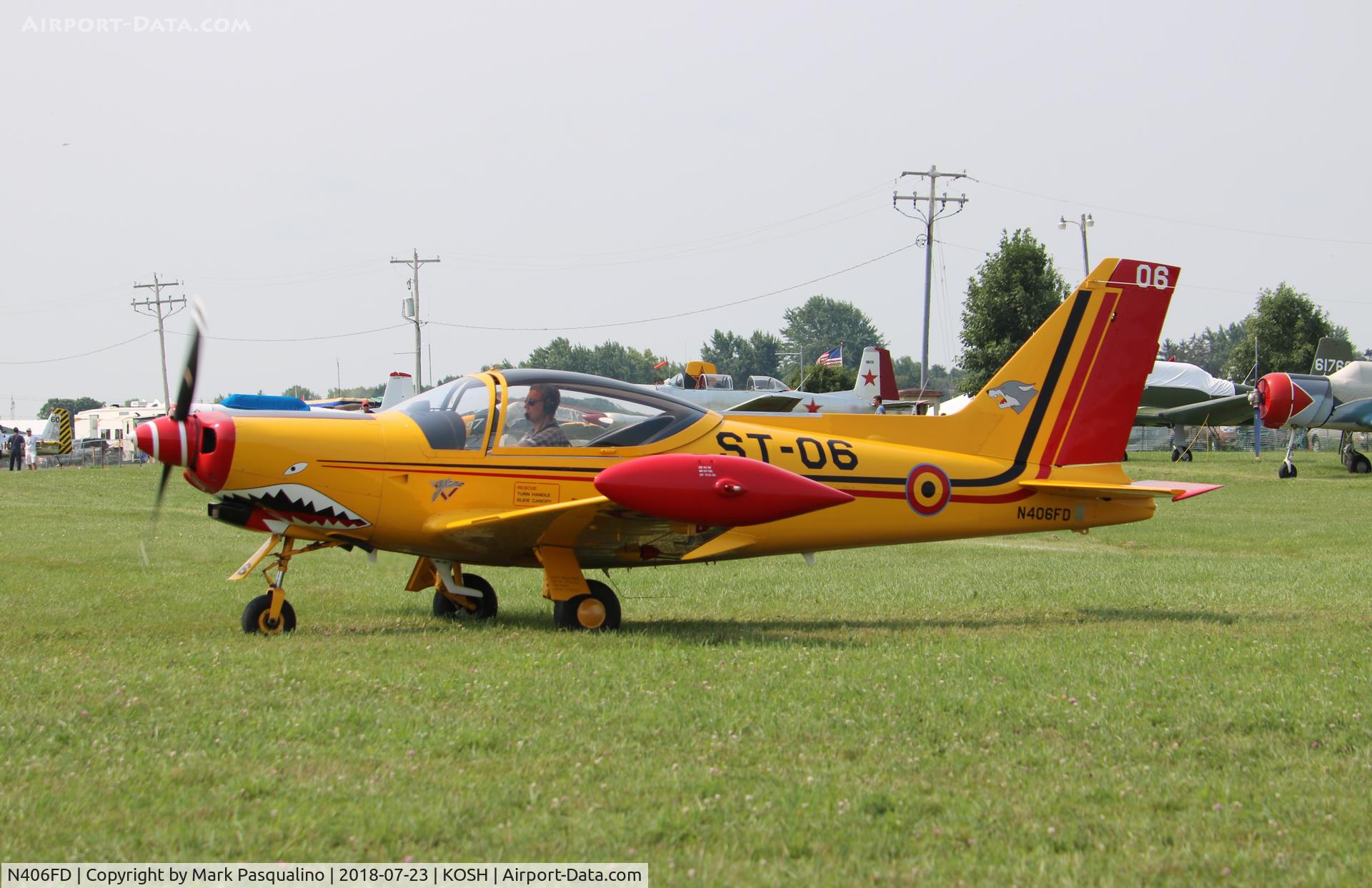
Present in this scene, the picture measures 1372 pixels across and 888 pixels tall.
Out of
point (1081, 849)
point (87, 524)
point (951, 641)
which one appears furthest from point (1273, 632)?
point (87, 524)

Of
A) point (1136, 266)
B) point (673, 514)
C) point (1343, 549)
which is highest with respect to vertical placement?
point (1136, 266)

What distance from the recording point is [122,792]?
184 inches

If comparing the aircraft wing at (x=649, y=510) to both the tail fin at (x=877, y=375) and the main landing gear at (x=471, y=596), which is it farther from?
the tail fin at (x=877, y=375)

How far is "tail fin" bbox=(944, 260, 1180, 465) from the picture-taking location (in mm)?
11398

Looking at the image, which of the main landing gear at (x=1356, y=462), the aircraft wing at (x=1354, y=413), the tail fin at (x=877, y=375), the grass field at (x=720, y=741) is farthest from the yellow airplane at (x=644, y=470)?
the main landing gear at (x=1356, y=462)

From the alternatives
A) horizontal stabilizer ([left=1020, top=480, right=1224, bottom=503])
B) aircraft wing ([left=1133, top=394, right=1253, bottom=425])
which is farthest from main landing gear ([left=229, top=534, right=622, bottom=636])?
aircraft wing ([left=1133, top=394, right=1253, bottom=425])

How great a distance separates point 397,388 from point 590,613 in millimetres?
26396

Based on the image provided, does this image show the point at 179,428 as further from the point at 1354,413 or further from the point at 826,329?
the point at 826,329

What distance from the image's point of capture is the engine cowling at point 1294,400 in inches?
1363

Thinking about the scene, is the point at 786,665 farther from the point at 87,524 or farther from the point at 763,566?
the point at 87,524

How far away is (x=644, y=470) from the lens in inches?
338

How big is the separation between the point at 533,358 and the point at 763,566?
7646 cm

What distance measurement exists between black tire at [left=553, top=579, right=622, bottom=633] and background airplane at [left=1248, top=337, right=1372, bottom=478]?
31.0m

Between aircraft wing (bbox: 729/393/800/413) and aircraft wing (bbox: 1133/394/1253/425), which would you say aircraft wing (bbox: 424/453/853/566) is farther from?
aircraft wing (bbox: 1133/394/1253/425)
